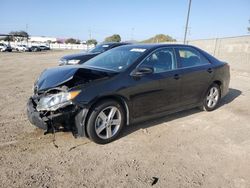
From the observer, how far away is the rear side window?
4.79 metres

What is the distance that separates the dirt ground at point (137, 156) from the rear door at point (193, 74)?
53 centimetres

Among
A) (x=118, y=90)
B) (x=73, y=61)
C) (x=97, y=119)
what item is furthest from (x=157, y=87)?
(x=73, y=61)

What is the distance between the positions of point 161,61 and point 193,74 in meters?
0.87

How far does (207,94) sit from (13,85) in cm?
631

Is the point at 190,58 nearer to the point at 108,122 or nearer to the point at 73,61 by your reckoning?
the point at 108,122

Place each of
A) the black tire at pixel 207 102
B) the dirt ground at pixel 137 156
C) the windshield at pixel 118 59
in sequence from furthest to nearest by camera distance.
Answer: the black tire at pixel 207 102 → the windshield at pixel 118 59 → the dirt ground at pixel 137 156

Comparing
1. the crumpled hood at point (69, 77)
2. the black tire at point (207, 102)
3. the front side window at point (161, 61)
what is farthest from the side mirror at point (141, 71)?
the black tire at point (207, 102)

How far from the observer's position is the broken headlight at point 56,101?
135 inches

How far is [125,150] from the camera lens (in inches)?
143

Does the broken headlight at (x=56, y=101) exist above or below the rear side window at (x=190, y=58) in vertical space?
below

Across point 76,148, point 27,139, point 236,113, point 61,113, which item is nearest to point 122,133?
point 76,148

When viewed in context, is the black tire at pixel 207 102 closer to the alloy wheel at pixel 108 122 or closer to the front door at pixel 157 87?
the front door at pixel 157 87

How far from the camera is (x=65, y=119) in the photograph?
344 centimetres

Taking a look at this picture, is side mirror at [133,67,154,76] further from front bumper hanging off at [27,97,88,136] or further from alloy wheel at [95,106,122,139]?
front bumper hanging off at [27,97,88,136]
